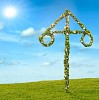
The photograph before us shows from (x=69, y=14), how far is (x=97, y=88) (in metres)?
10.1

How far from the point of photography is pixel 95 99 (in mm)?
40188

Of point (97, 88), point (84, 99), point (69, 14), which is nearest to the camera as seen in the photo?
point (84, 99)

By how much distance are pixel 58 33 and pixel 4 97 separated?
922 cm

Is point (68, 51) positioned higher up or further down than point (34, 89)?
higher up

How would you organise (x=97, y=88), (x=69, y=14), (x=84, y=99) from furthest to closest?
(x=97, y=88), (x=69, y=14), (x=84, y=99)

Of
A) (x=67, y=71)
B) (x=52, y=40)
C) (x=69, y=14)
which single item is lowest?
(x=67, y=71)

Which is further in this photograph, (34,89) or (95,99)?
(34,89)

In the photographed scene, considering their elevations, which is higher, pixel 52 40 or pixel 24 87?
pixel 52 40

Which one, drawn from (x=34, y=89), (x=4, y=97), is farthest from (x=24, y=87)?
(x=4, y=97)

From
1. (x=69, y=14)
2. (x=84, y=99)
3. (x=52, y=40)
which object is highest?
(x=69, y=14)

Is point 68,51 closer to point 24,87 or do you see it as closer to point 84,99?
point 84,99

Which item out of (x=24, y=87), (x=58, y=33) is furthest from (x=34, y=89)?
(x=58, y=33)

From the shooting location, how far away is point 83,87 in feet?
154

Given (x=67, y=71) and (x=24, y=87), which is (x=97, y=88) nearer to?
(x=67, y=71)
